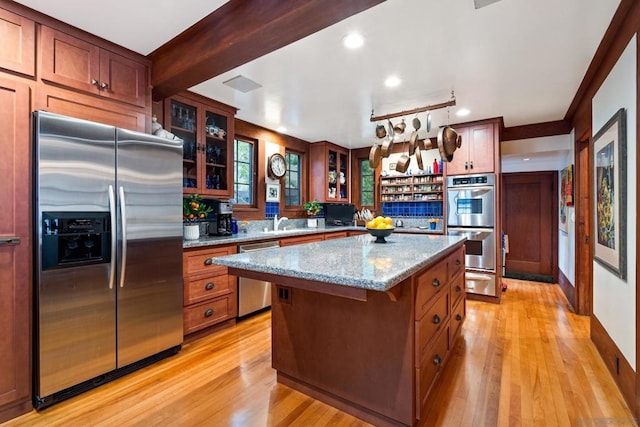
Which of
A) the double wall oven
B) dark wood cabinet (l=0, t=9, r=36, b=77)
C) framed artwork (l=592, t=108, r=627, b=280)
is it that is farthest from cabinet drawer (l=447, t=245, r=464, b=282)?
dark wood cabinet (l=0, t=9, r=36, b=77)

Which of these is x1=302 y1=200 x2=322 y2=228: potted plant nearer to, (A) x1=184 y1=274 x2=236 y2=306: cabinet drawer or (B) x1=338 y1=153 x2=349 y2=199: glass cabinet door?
(B) x1=338 y1=153 x2=349 y2=199: glass cabinet door

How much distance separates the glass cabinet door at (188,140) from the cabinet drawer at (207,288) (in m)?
0.95

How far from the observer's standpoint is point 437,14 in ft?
6.28

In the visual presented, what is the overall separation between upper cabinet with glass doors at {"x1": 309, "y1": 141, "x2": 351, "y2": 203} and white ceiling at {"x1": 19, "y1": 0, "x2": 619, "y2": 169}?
144 centimetres

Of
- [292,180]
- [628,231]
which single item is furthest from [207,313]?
[628,231]

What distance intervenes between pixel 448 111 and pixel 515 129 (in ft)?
4.83

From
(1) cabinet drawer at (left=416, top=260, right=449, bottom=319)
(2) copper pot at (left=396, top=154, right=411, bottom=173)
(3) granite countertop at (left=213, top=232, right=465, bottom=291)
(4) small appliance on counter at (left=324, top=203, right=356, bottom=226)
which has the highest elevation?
(2) copper pot at (left=396, top=154, right=411, bottom=173)

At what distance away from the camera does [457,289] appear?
2631 mm

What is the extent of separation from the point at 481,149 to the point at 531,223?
272cm

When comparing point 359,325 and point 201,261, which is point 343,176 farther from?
point 359,325

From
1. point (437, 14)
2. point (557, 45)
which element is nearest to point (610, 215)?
point (557, 45)

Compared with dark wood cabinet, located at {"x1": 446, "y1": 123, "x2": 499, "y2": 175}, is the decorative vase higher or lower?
lower

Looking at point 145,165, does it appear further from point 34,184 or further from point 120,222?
point 34,184

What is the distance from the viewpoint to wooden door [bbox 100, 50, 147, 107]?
222cm
